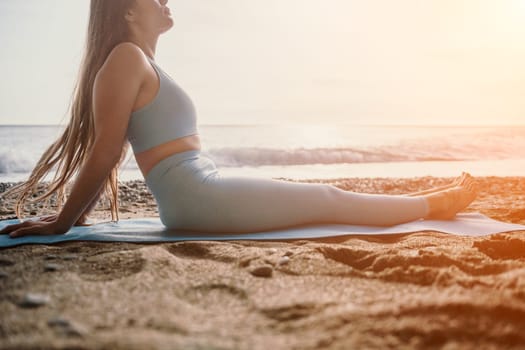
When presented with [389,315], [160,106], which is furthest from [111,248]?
[389,315]

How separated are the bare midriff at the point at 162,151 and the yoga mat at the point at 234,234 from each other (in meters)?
0.37

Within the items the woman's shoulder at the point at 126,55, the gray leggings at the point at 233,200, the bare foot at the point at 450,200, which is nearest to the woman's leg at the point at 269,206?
the gray leggings at the point at 233,200

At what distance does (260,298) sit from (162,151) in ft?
4.72

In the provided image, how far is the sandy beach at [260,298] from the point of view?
3.98ft

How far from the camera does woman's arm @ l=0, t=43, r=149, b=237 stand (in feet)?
8.29

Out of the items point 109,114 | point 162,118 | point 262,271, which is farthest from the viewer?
point 162,118

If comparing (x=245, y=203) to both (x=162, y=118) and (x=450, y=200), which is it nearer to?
(x=162, y=118)

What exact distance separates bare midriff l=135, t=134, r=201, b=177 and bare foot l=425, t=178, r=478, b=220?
61.3 inches

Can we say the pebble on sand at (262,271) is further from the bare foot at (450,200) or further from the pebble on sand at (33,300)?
the bare foot at (450,200)

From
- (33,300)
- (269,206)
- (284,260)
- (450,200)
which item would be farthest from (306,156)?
(33,300)

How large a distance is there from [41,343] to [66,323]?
0.37 feet

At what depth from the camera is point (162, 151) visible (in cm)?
274

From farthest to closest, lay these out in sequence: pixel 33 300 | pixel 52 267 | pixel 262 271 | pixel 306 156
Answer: pixel 306 156
pixel 52 267
pixel 262 271
pixel 33 300

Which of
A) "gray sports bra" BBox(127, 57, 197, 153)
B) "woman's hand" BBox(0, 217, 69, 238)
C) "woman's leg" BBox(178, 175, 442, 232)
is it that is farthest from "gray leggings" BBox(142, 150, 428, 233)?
"woman's hand" BBox(0, 217, 69, 238)
